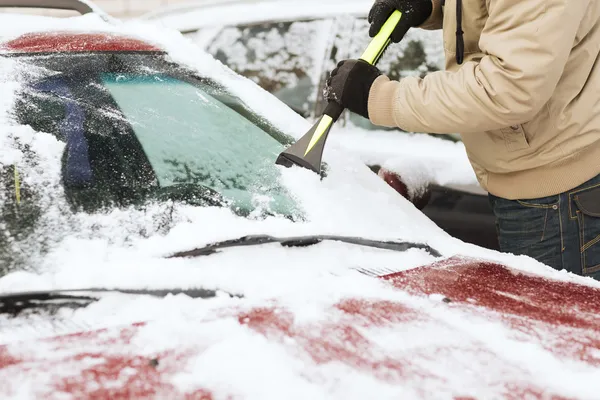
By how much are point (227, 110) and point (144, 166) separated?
0.42m

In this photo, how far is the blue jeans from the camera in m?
1.77

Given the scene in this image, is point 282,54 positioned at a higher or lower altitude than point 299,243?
higher

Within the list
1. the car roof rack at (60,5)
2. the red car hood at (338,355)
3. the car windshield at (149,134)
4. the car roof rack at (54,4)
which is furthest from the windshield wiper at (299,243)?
the car roof rack at (54,4)

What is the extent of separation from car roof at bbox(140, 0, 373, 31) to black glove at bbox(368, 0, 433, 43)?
1208 millimetres

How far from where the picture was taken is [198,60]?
1.98 metres

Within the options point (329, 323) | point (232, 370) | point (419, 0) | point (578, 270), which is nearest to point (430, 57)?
point (419, 0)

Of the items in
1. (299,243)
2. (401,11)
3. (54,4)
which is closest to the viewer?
(299,243)

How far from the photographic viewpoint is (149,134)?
1557 millimetres

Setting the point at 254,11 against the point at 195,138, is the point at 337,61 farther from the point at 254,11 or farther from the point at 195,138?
the point at 195,138

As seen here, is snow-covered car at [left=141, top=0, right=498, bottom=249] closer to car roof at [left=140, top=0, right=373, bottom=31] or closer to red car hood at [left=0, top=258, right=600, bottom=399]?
car roof at [left=140, top=0, right=373, bottom=31]

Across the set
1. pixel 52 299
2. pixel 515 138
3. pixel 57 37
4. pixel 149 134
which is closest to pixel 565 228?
pixel 515 138

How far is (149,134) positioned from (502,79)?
837mm

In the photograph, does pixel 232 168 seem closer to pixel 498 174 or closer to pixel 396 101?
pixel 396 101

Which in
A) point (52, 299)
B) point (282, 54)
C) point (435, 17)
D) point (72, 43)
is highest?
point (435, 17)
